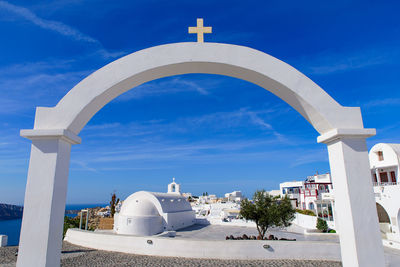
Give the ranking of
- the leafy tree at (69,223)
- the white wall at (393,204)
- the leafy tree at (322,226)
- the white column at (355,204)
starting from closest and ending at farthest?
the white column at (355,204), the white wall at (393,204), the leafy tree at (322,226), the leafy tree at (69,223)

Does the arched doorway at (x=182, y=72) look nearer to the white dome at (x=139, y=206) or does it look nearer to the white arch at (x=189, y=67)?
the white arch at (x=189, y=67)

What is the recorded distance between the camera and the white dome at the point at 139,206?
19.8 meters

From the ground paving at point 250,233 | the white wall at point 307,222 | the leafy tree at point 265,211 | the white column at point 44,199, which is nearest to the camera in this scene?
the white column at point 44,199

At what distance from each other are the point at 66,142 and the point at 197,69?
86.8 inches

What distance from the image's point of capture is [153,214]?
20688 mm

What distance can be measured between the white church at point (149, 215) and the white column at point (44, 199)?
1615cm

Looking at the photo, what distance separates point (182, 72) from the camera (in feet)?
12.5

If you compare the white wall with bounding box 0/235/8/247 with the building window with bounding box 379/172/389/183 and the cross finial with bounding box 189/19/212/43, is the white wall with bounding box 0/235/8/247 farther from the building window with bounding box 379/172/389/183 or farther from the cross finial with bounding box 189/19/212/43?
the building window with bounding box 379/172/389/183

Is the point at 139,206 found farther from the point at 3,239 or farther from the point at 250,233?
the point at 3,239

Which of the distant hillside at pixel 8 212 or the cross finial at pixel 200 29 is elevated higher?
the cross finial at pixel 200 29

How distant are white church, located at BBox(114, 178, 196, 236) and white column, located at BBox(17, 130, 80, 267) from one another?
53.0ft

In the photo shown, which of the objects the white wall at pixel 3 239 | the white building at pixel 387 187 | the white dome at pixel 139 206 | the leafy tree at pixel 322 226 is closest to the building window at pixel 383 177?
the white building at pixel 387 187

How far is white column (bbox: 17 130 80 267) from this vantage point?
2.90 metres

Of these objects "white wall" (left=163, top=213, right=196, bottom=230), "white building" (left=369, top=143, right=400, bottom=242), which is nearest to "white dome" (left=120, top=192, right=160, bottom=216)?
"white wall" (left=163, top=213, right=196, bottom=230)
